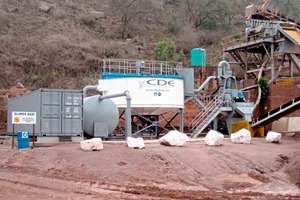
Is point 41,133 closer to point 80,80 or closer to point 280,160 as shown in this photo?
point 280,160

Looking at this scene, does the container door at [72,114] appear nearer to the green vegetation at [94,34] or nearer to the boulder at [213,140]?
the boulder at [213,140]

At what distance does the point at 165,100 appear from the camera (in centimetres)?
3266

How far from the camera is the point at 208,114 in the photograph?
3603cm

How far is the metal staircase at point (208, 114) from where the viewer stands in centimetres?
3491

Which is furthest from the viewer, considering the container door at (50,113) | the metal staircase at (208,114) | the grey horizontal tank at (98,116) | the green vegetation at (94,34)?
the green vegetation at (94,34)

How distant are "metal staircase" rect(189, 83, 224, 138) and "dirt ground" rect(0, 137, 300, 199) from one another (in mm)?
9173

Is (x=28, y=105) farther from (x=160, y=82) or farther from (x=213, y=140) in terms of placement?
(x=213, y=140)

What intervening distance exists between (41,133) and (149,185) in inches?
369

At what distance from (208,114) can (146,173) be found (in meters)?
16.6

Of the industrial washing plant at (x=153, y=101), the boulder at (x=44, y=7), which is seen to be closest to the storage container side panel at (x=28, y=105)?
the industrial washing plant at (x=153, y=101)

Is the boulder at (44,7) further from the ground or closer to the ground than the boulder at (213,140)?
further from the ground

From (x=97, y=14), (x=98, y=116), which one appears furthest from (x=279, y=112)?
(x=97, y=14)

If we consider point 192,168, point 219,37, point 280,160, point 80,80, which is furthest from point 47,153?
point 219,37

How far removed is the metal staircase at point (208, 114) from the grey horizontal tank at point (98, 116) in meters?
7.79
